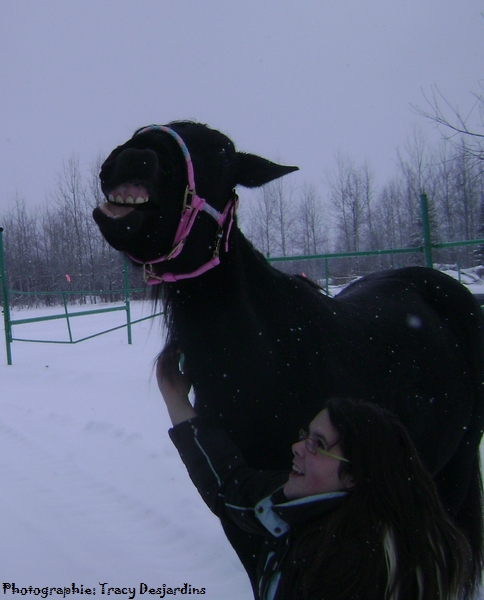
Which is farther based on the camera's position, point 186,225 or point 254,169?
point 254,169

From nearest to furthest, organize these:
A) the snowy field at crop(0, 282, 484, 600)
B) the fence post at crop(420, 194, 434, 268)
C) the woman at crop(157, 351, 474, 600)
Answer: the woman at crop(157, 351, 474, 600) → the snowy field at crop(0, 282, 484, 600) → the fence post at crop(420, 194, 434, 268)

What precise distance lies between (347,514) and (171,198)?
87cm

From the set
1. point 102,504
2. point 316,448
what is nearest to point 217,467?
point 316,448

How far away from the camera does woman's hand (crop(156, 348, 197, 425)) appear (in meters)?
1.41

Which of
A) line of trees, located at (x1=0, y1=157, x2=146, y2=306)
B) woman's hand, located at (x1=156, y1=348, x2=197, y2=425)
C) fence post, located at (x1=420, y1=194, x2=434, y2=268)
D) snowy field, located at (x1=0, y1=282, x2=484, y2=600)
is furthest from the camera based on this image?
line of trees, located at (x1=0, y1=157, x2=146, y2=306)

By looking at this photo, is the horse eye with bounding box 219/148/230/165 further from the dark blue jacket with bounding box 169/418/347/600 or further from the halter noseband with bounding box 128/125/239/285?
the dark blue jacket with bounding box 169/418/347/600

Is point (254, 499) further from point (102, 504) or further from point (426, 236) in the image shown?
point (426, 236)

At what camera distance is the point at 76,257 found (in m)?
28.5

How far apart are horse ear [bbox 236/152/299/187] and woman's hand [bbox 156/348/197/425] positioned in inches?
22.4

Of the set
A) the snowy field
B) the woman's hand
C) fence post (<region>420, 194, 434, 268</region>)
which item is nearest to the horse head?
the woman's hand

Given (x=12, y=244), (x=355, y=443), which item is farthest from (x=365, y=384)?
(x=12, y=244)

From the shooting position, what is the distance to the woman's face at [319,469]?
1.13 meters

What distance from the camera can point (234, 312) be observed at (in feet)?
4.19

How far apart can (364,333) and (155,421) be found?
10.4 feet
